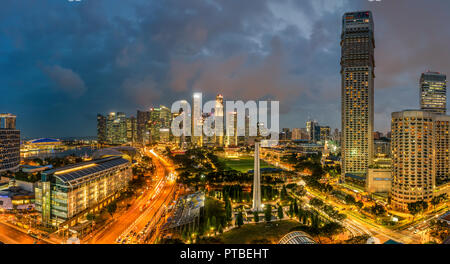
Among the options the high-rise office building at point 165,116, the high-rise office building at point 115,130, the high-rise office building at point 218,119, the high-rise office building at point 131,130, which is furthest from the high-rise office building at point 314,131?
the high-rise office building at point 115,130

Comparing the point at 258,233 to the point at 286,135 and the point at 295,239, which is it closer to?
the point at 295,239

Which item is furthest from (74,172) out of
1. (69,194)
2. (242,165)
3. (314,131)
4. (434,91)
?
(314,131)

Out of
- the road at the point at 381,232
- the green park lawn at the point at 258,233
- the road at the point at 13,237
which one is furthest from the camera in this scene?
the road at the point at 381,232

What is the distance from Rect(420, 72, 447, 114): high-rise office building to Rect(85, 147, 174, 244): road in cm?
3994

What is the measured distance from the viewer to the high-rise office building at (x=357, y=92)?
26781mm

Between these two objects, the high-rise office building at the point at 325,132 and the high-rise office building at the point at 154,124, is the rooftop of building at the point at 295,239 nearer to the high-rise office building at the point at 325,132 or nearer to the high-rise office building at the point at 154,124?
the high-rise office building at the point at 154,124

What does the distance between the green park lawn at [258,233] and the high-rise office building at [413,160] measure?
9.98 meters

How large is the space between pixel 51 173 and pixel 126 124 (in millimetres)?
81120

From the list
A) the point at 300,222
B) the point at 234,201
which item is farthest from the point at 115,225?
the point at 300,222

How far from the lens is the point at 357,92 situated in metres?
27.4

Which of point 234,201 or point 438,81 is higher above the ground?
point 438,81
